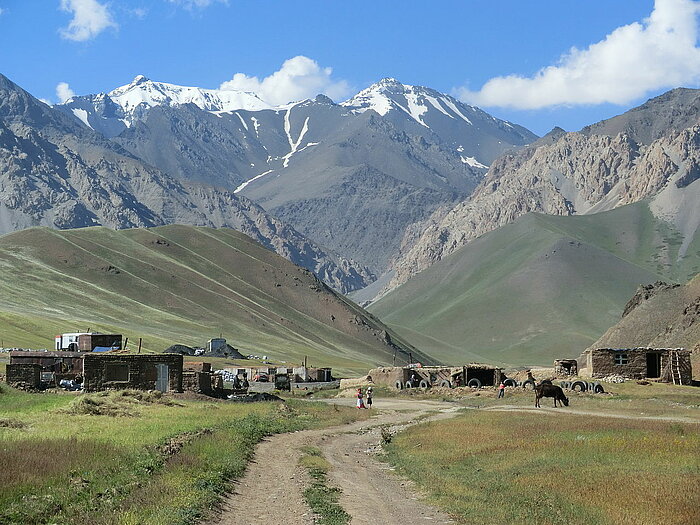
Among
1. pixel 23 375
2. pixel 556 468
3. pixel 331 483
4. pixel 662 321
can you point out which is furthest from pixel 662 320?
pixel 331 483

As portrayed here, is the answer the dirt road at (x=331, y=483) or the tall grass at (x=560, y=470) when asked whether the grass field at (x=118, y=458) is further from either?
the tall grass at (x=560, y=470)

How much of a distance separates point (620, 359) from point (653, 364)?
282 cm

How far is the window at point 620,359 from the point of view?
84.8m

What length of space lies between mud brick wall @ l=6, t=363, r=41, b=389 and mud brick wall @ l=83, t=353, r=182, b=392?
20.5ft

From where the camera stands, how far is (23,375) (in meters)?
68.6

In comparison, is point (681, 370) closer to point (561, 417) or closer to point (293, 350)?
point (561, 417)

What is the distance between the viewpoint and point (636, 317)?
146 m

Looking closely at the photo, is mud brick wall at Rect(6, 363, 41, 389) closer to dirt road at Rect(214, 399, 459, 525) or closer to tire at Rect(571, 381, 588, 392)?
dirt road at Rect(214, 399, 459, 525)

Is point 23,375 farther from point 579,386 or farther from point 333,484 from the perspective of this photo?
point 333,484

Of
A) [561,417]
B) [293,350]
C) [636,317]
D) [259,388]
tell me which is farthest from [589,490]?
[293,350]

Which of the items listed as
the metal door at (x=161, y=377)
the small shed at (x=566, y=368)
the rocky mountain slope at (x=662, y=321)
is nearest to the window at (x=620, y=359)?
the small shed at (x=566, y=368)

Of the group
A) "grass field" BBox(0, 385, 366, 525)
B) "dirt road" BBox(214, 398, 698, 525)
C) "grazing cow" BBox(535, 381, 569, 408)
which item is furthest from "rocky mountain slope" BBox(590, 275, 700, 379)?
"grass field" BBox(0, 385, 366, 525)

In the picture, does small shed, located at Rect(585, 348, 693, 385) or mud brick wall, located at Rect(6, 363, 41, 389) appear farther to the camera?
small shed, located at Rect(585, 348, 693, 385)

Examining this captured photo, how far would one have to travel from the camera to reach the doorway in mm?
83625
